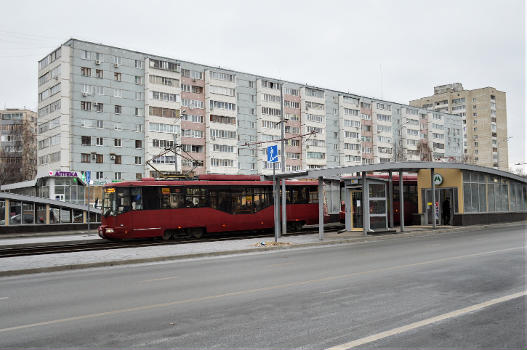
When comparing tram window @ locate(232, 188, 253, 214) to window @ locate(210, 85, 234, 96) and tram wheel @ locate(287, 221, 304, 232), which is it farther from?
window @ locate(210, 85, 234, 96)

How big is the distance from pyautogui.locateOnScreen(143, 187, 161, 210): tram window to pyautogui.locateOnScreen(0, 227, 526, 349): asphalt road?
989 cm

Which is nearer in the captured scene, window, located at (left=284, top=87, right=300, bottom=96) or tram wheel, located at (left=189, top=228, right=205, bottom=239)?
tram wheel, located at (left=189, top=228, right=205, bottom=239)

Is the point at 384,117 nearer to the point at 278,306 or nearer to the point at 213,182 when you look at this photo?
the point at 213,182

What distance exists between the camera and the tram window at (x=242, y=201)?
83.7 feet

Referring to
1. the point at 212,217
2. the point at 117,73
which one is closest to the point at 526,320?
the point at 212,217

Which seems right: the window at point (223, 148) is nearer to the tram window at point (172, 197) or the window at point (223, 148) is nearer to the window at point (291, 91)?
the window at point (291, 91)

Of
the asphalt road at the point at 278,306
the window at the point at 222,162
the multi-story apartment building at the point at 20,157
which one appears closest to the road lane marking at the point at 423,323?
the asphalt road at the point at 278,306

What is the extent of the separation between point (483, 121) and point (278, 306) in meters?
137

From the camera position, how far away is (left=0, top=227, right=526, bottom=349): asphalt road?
571 cm

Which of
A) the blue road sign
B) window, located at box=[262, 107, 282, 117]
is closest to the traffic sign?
the blue road sign

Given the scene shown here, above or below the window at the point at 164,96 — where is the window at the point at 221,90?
above

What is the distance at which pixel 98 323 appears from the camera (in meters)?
6.68

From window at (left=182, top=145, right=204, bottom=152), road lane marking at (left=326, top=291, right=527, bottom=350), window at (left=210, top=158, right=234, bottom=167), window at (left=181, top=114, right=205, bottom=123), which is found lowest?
road lane marking at (left=326, top=291, right=527, bottom=350)

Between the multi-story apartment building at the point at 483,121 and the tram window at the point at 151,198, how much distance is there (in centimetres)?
12114
